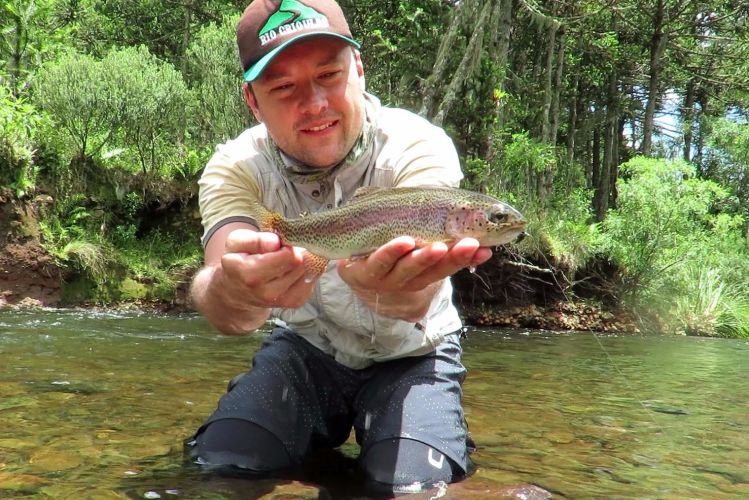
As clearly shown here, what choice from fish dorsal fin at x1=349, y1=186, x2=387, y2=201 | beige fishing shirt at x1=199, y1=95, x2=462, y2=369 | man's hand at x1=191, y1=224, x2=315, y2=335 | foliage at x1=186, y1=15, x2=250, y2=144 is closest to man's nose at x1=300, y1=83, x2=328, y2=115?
beige fishing shirt at x1=199, y1=95, x2=462, y2=369

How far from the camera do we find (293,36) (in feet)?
10.2

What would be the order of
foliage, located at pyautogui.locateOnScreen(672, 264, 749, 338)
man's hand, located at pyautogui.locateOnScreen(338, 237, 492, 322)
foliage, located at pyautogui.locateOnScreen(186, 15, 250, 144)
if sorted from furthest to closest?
foliage, located at pyautogui.locateOnScreen(186, 15, 250, 144) < foliage, located at pyautogui.locateOnScreen(672, 264, 749, 338) < man's hand, located at pyautogui.locateOnScreen(338, 237, 492, 322)

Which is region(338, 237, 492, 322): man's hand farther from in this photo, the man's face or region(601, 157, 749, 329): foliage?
region(601, 157, 749, 329): foliage

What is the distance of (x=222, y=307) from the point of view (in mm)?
3148

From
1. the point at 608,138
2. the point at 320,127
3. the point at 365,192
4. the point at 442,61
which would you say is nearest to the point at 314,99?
the point at 320,127

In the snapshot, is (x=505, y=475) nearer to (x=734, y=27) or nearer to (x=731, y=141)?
(x=734, y=27)

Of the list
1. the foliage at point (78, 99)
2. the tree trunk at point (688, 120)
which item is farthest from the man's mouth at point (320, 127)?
the tree trunk at point (688, 120)

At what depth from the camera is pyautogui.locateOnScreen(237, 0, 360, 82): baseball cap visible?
3.13 m

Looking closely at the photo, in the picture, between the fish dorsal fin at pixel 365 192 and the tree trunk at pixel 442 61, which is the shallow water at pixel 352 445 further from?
the tree trunk at pixel 442 61

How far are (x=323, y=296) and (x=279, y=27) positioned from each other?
1.35 m

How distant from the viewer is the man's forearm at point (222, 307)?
10.0 feet

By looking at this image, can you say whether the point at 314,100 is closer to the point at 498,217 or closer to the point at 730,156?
the point at 498,217

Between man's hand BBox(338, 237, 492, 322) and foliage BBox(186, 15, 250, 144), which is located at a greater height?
foliage BBox(186, 15, 250, 144)

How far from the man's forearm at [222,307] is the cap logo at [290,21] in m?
1.12
